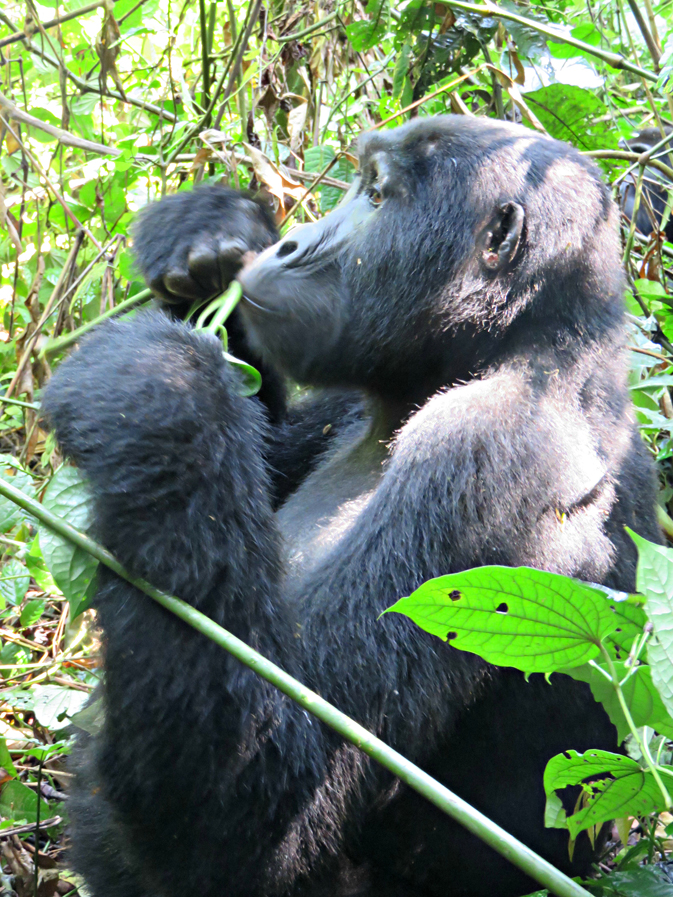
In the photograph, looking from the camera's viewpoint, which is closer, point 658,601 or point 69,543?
point 658,601

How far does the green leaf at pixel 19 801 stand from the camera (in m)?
2.47

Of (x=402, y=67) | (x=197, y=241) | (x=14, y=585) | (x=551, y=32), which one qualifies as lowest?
(x=14, y=585)

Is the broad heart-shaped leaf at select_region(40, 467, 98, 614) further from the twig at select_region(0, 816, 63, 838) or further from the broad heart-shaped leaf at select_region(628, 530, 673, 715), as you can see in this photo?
the twig at select_region(0, 816, 63, 838)

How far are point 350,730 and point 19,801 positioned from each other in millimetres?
1648

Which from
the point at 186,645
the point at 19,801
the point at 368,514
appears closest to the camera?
the point at 186,645

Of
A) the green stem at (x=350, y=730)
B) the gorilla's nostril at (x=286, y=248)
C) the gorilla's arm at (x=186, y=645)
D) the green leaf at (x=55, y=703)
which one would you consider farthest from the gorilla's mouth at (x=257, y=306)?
the green leaf at (x=55, y=703)

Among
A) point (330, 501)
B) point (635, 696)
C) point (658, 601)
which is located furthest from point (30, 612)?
point (658, 601)

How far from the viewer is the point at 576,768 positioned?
4.21ft

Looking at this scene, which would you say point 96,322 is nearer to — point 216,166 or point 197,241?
point 197,241

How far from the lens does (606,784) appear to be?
1371 mm

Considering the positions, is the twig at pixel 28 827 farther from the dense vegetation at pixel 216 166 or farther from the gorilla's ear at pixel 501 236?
the gorilla's ear at pixel 501 236

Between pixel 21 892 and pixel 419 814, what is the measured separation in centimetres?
122

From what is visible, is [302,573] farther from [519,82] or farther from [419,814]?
[519,82]

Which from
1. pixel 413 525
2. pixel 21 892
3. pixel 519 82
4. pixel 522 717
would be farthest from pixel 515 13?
pixel 21 892
